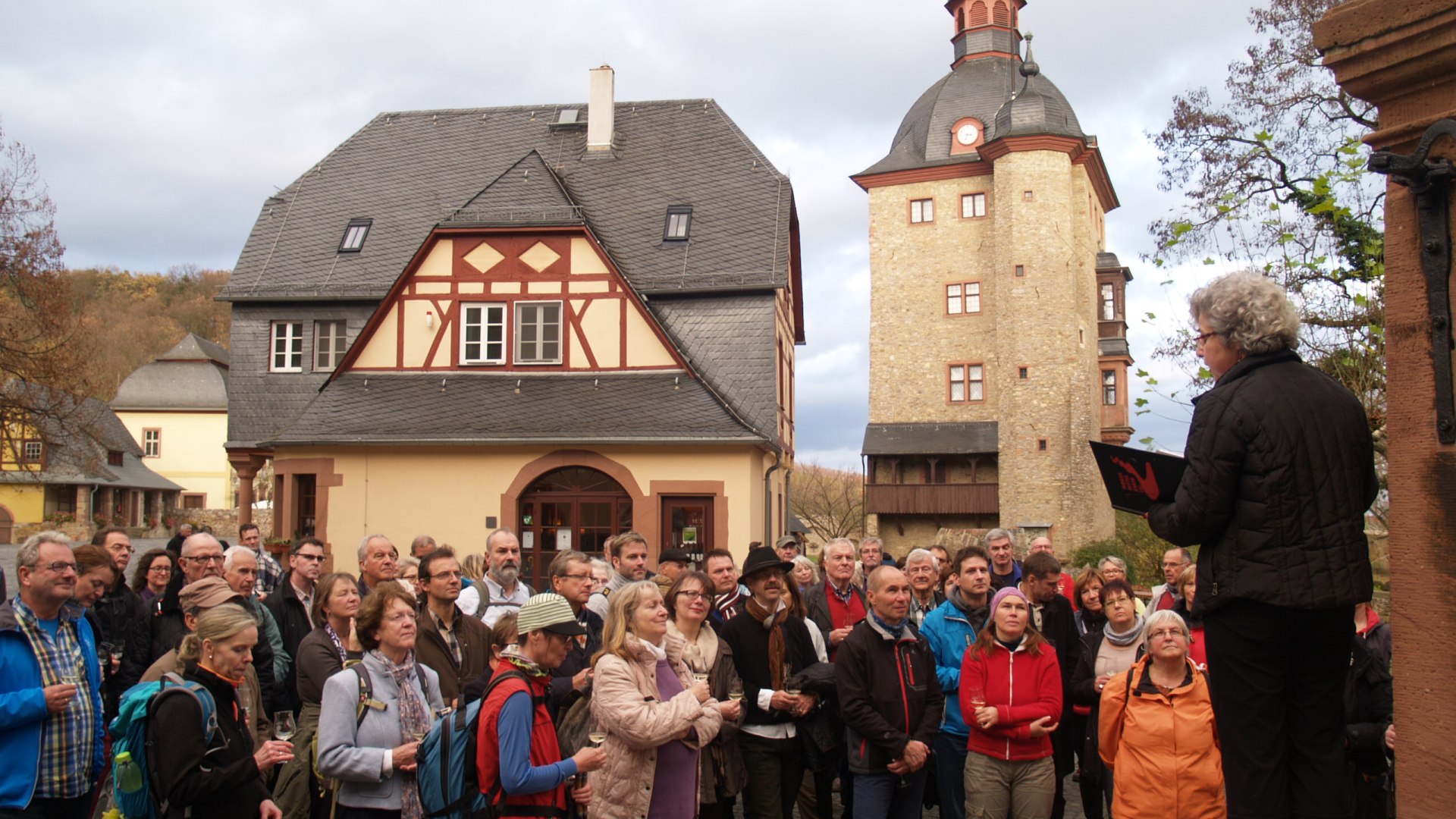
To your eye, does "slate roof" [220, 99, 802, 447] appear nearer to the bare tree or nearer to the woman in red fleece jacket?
the woman in red fleece jacket

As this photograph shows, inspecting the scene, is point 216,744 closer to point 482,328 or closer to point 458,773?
point 458,773

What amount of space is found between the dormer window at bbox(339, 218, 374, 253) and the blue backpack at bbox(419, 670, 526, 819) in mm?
21373

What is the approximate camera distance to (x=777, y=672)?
6723 mm

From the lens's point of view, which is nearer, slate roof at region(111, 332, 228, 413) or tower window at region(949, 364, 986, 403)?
tower window at region(949, 364, 986, 403)

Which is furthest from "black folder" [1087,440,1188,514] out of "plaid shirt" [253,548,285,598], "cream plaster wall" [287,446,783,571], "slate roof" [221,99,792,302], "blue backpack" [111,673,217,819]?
"slate roof" [221,99,792,302]

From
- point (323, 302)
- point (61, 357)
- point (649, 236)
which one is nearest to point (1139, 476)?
A: point (649, 236)

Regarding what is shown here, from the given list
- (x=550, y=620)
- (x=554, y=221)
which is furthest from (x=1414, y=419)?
(x=554, y=221)

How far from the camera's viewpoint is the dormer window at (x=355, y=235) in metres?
24.5

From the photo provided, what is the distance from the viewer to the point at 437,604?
664 cm

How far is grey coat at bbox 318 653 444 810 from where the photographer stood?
4.80 metres

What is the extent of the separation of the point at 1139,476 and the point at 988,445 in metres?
37.6

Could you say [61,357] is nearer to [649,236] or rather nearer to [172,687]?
[649,236]

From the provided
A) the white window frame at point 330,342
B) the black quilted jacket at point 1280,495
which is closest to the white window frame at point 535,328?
the white window frame at point 330,342

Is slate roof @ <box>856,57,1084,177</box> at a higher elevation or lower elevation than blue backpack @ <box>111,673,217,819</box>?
higher
